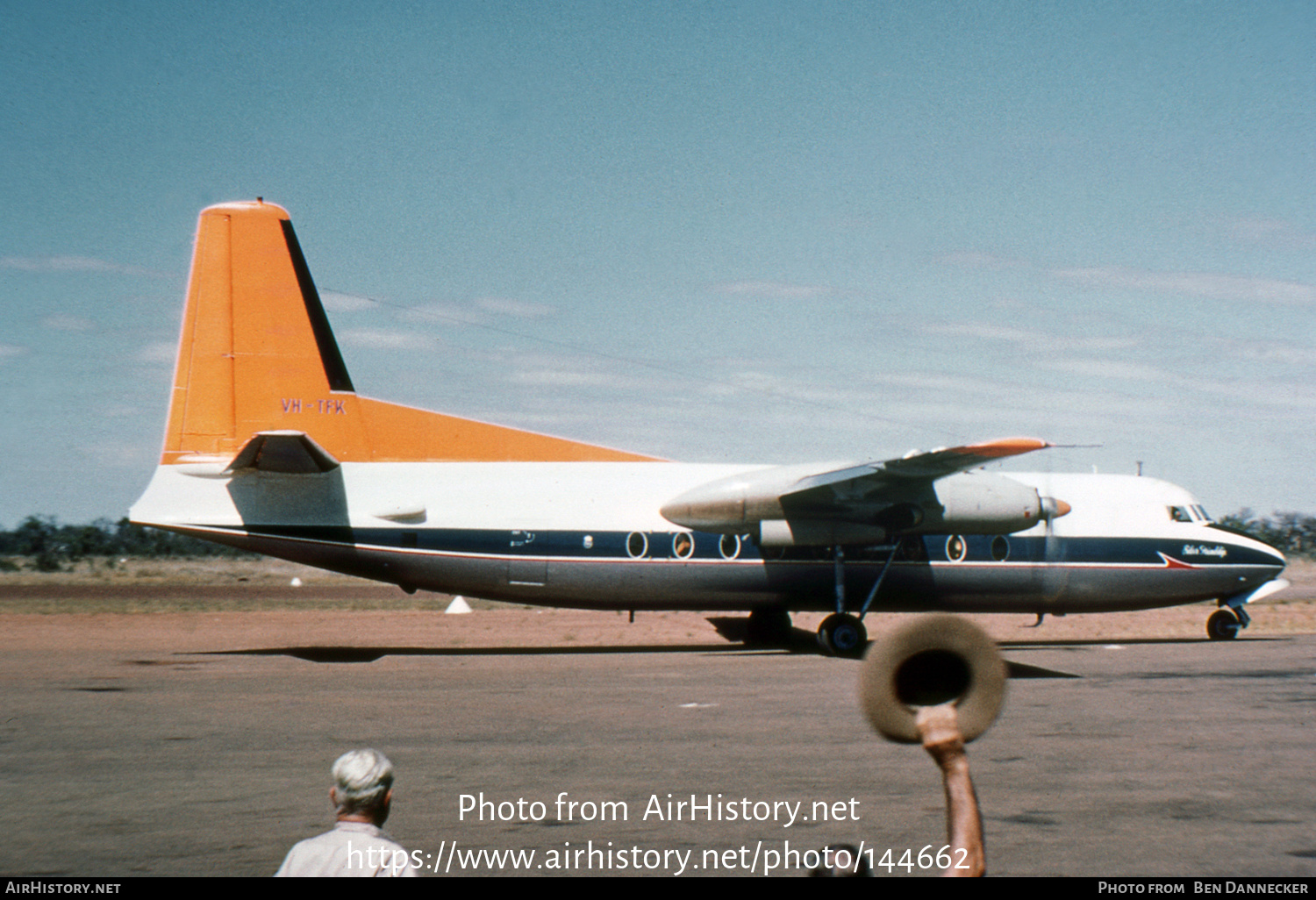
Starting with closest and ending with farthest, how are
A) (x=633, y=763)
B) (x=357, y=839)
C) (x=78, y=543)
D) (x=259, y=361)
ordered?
1. (x=357, y=839)
2. (x=633, y=763)
3. (x=259, y=361)
4. (x=78, y=543)

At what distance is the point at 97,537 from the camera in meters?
86.4

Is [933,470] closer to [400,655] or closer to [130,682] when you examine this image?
[400,655]

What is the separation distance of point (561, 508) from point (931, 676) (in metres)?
16.6

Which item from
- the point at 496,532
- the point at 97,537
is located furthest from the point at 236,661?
the point at 97,537

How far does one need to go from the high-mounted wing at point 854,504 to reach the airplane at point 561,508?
0.12 ft

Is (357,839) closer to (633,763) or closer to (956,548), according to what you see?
(633,763)

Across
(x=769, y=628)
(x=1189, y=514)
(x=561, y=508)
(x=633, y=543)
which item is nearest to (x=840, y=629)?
(x=769, y=628)

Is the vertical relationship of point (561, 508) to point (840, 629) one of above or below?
above

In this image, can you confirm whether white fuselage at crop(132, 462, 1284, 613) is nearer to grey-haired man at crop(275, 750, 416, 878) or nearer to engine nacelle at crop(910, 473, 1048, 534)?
engine nacelle at crop(910, 473, 1048, 534)

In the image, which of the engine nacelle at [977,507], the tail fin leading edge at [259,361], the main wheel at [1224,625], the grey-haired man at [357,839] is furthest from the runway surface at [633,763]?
the main wheel at [1224,625]

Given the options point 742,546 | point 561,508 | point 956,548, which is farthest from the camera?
point 956,548

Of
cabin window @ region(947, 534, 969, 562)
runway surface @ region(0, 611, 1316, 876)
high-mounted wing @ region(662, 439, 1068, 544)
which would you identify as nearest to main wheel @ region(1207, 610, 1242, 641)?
runway surface @ region(0, 611, 1316, 876)

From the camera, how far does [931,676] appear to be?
365 cm

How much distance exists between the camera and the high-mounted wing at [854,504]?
19.6 metres
